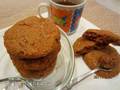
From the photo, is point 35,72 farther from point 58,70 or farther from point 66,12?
point 66,12

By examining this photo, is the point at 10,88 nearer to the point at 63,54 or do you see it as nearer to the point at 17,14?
the point at 63,54

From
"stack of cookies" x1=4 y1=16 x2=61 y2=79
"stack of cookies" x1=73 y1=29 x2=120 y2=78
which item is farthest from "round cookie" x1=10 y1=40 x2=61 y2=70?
"stack of cookies" x1=73 y1=29 x2=120 y2=78

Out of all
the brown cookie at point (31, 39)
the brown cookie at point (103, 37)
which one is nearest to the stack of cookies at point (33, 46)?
the brown cookie at point (31, 39)

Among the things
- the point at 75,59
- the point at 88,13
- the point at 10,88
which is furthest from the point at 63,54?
the point at 88,13

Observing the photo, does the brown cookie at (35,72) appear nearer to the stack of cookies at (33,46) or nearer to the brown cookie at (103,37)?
the stack of cookies at (33,46)

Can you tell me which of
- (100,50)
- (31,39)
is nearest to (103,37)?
(100,50)

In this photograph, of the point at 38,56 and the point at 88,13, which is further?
the point at 88,13
